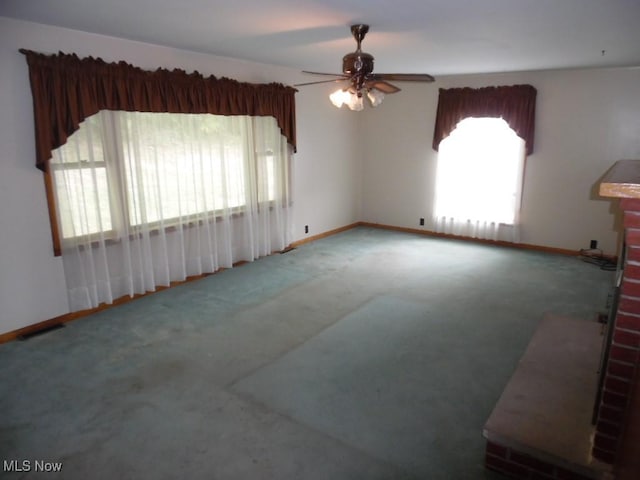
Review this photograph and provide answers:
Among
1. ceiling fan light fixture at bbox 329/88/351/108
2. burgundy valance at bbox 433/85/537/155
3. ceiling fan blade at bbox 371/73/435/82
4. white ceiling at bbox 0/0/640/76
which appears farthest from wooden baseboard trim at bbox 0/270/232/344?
burgundy valance at bbox 433/85/537/155

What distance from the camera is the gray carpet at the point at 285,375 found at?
7.19 feet

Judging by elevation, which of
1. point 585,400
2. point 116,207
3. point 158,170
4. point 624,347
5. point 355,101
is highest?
point 355,101

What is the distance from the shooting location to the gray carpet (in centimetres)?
219

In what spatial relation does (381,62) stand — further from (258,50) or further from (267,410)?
(267,410)

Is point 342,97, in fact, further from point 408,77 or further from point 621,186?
point 621,186

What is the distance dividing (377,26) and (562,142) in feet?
11.8

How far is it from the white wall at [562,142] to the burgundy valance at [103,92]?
286 cm

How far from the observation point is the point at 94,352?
10.5ft

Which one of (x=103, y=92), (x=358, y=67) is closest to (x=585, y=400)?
(x=358, y=67)

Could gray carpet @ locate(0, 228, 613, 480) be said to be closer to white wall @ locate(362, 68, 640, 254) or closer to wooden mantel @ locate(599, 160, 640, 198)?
white wall @ locate(362, 68, 640, 254)

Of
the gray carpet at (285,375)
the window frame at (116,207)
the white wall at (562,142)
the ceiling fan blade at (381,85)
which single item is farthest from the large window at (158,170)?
the white wall at (562,142)

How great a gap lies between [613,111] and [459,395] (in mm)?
4323

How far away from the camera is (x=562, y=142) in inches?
215

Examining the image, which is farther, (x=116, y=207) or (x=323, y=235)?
(x=323, y=235)
